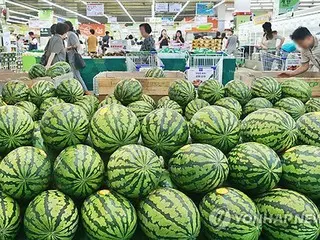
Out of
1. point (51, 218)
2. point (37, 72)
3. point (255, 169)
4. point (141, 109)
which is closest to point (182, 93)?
point (141, 109)

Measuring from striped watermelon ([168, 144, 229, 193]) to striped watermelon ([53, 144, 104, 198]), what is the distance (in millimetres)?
292

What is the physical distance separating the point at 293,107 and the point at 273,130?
1.82 feet

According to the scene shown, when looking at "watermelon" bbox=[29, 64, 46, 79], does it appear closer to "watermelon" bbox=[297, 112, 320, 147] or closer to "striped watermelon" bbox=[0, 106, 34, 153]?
"striped watermelon" bbox=[0, 106, 34, 153]

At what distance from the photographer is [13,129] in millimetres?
1540

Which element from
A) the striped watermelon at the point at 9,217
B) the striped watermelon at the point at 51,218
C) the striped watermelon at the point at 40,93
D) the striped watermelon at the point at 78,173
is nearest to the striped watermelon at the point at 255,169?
the striped watermelon at the point at 78,173

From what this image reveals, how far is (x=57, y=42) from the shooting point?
6312 millimetres

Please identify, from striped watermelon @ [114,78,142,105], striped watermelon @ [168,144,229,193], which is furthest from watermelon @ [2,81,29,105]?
striped watermelon @ [168,144,229,193]

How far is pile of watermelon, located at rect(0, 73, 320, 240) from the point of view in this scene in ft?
4.24

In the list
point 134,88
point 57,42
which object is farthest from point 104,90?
point 57,42

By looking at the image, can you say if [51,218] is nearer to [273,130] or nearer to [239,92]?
[273,130]

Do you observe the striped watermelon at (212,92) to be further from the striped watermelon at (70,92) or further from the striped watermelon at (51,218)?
the striped watermelon at (51,218)

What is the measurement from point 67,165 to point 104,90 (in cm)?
285

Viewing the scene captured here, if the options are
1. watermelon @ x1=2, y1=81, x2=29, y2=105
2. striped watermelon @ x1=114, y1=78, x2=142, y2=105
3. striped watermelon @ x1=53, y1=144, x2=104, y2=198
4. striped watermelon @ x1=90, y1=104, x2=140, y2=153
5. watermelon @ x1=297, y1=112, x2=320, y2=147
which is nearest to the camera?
striped watermelon @ x1=53, y1=144, x2=104, y2=198

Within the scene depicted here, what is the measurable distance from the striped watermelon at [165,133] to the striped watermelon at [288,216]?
1.30ft
